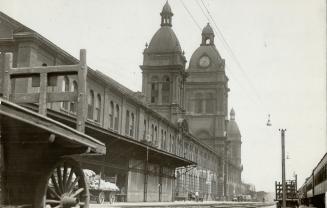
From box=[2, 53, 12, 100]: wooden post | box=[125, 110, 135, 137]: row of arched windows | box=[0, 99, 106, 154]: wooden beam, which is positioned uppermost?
box=[125, 110, 135, 137]: row of arched windows

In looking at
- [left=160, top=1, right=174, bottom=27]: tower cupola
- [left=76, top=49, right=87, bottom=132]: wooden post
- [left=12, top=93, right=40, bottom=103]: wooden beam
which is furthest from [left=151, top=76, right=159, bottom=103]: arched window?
[left=76, top=49, right=87, bottom=132]: wooden post

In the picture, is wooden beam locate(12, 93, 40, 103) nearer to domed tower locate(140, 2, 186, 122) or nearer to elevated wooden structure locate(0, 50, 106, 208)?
elevated wooden structure locate(0, 50, 106, 208)

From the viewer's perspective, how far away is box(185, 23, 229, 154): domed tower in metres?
83.8

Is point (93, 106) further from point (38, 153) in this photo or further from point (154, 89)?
point (154, 89)

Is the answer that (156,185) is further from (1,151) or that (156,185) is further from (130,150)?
(1,151)

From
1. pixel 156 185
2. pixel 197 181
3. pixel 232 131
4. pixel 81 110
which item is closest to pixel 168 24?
pixel 197 181

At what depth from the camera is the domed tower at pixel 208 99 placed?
275 feet

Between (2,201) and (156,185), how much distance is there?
35012 millimetres

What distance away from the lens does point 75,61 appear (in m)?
28.5

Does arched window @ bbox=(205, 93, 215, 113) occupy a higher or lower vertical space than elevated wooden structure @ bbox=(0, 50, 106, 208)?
higher

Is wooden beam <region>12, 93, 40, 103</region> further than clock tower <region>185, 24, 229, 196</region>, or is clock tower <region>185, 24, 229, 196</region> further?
clock tower <region>185, 24, 229, 196</region>

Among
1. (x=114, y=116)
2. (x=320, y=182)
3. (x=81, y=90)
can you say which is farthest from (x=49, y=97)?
(x=114, y=116)

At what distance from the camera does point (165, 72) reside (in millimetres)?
60188

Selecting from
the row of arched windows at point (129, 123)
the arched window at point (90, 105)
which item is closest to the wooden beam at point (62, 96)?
the arched window at point (90, 105)
